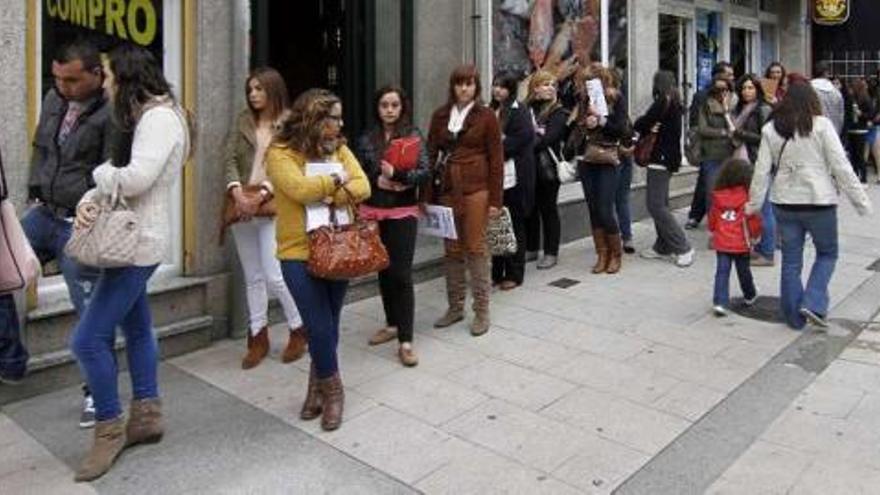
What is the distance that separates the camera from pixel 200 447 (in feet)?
13.4

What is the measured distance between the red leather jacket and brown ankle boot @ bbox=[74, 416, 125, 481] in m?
4.25

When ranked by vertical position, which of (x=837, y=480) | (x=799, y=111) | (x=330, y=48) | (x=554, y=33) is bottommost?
(x=837, y=480)

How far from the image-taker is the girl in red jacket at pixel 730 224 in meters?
6.34

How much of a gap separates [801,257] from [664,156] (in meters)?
2.27

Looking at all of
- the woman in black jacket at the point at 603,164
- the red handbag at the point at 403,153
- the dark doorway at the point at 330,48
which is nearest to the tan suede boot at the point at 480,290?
the red handbag at the point at 403,153

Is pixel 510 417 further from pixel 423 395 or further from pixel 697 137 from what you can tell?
pixel 697 137

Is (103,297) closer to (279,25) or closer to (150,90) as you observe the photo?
(150,90)

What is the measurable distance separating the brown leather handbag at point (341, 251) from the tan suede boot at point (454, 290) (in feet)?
5.57

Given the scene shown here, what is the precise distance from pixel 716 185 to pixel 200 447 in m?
4.16

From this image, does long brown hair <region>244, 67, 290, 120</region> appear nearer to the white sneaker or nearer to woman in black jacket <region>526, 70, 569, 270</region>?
woman in black jacket <region>526, 70, 569, 270</region>

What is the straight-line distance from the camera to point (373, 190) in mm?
5113

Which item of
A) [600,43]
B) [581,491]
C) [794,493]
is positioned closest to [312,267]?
[581,491]

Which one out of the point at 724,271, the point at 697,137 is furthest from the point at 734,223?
the point at 697,137

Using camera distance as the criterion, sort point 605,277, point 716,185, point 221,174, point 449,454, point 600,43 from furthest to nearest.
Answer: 1. point 600,43
2. point 605,277
3. point 716,185
4. point 221,174
5. point 449,454
